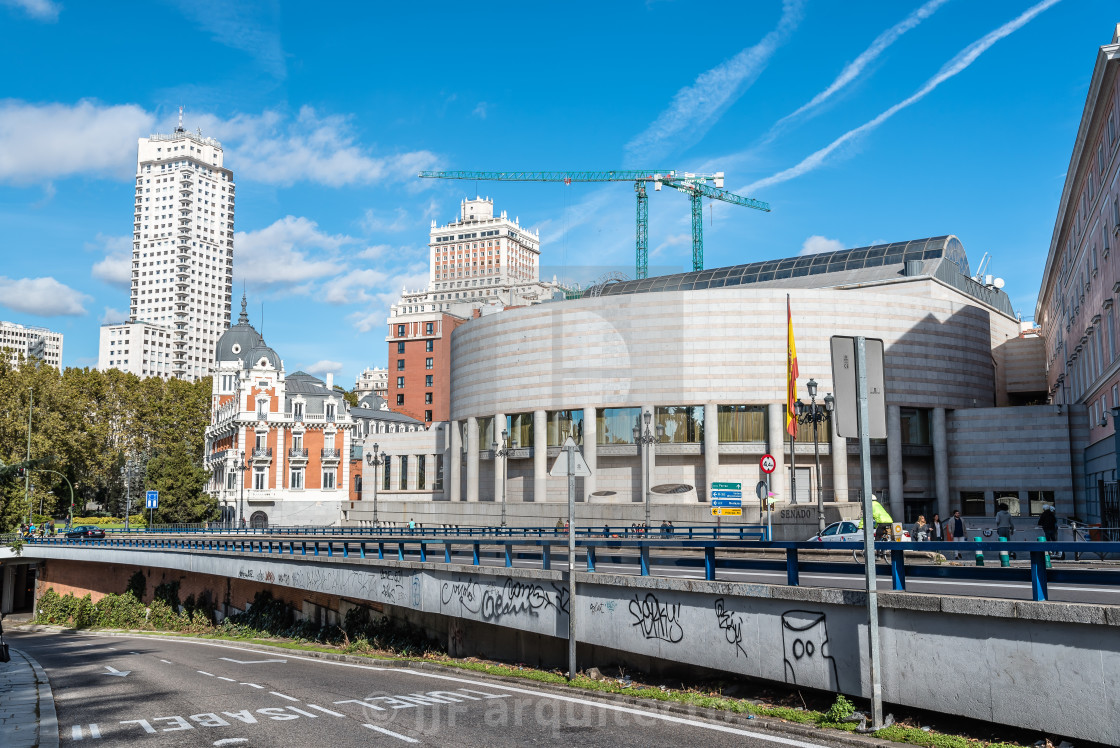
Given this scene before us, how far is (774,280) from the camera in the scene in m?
76.5

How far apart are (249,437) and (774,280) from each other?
5146cm

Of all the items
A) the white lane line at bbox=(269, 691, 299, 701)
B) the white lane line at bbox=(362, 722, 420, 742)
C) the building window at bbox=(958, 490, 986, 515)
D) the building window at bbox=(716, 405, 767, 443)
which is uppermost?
the building window at bbox=(716, 405, 767, 443)

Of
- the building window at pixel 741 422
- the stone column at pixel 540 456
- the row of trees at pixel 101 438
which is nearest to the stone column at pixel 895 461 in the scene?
the building window at pixel 741 422

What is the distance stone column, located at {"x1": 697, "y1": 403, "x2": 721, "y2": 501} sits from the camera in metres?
61.6

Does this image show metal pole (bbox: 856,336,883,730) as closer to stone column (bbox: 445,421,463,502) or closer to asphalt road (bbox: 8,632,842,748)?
asphalt road (bbox: 8,632,842,748)

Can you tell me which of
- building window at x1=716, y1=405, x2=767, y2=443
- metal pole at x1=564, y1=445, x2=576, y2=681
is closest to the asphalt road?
metal pole at x1=564, y1=445, x2=576, y2=681

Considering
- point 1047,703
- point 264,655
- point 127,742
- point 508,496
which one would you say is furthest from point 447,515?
point 1047,703

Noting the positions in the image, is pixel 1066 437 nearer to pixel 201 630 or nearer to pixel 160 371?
pixel 201 630

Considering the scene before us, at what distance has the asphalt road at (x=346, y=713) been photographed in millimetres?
11953

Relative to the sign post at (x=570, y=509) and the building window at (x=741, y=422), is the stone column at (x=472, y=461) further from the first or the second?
the sign post at (x=570, y=509)

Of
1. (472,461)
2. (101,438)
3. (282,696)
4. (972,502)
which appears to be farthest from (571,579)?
(101,438)

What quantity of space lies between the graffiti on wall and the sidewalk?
10638 mm

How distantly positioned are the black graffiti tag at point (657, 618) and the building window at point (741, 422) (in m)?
48.1

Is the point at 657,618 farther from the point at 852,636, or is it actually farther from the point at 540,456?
the point at 540,456
